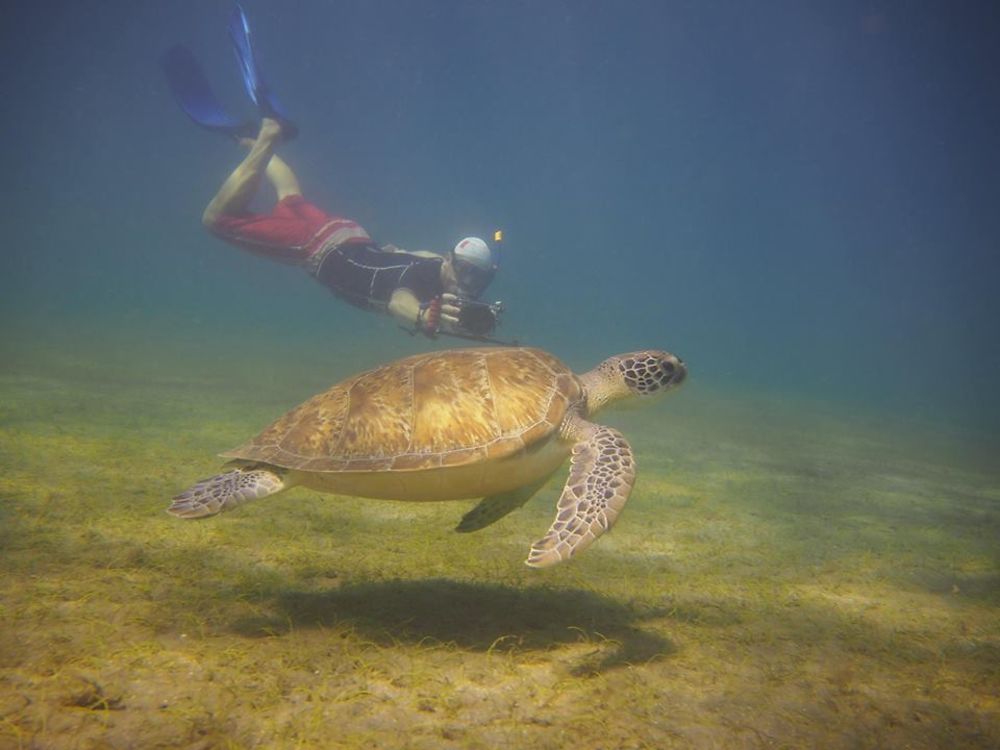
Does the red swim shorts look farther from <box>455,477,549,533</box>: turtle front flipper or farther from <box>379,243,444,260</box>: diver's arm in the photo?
<box>455,477,549,533</box>: turtle front flipper

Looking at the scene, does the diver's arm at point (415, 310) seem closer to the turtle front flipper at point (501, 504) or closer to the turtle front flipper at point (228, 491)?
the turtle front flipper at point (501, 504)

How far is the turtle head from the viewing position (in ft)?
14.4

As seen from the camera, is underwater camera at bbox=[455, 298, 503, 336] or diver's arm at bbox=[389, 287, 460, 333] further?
diver's arm at bbox=[389, 287, 460, 333]

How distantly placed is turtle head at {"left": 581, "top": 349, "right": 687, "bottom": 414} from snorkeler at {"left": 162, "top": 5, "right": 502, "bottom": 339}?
14.2 feet

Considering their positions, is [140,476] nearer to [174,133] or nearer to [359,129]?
[359,129]

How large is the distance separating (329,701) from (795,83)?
55323 millimetres

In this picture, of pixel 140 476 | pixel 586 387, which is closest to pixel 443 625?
pixel 586 387

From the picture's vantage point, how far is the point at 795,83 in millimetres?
43219

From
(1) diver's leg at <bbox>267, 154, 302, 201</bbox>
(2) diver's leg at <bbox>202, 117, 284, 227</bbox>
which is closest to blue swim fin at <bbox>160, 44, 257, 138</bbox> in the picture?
(1) diver's leg at <bbox>267, 154, 302, 201</bbox>

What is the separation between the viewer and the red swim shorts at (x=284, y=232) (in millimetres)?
10977

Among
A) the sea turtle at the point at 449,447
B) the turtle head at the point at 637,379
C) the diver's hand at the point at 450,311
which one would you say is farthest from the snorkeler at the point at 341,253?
the sea turtle at the point at 449,447

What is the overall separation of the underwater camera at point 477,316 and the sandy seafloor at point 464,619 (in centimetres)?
359

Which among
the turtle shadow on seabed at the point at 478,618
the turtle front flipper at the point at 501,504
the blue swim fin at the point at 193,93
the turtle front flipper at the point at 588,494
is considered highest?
the blue swim fin at the point at 193,93

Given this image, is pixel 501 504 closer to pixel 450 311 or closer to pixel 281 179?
pixel 450 311
